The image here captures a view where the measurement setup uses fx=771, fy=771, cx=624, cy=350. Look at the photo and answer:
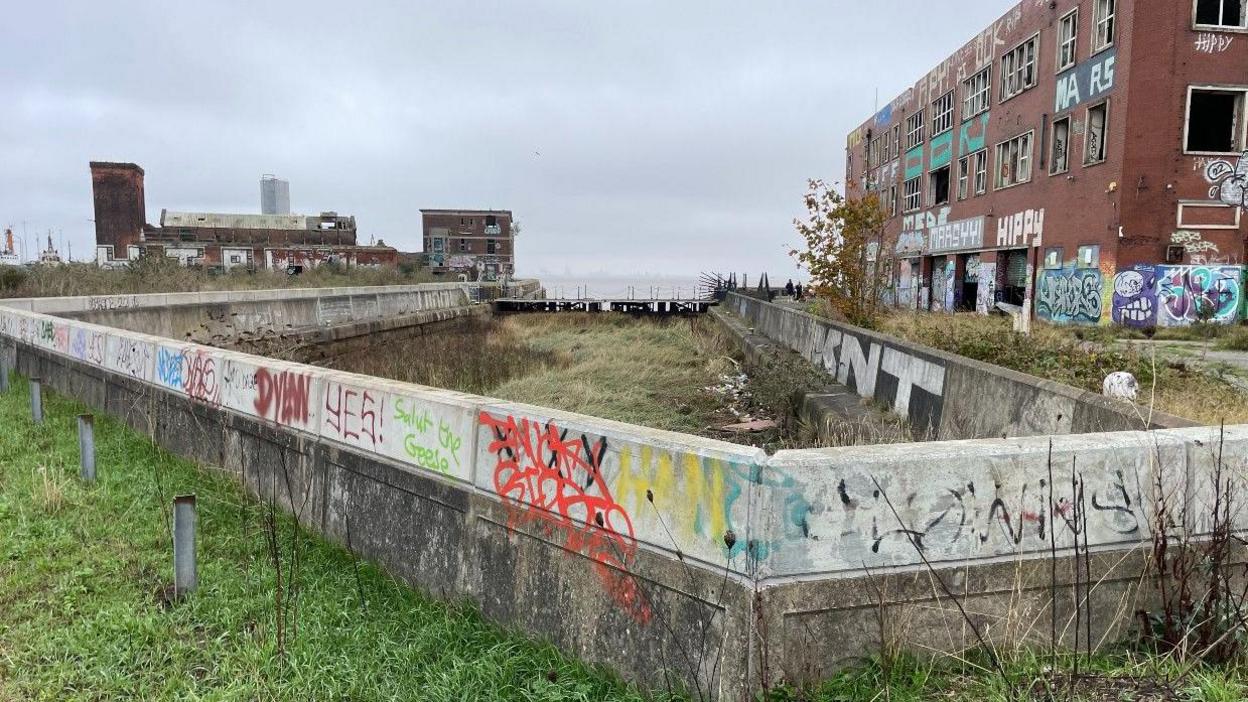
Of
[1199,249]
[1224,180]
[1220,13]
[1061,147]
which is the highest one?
[1220,13]

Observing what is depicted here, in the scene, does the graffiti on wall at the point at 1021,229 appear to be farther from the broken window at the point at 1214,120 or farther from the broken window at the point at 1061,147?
the broken window at the point at 1214,120

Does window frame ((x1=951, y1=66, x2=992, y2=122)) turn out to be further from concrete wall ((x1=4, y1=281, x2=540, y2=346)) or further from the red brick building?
concrete wall ((x1=4, y1=281, x2=540, y2=346))

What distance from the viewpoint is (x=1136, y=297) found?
67.5 feet

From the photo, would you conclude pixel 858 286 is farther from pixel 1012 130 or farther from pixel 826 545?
pixel 1012 130

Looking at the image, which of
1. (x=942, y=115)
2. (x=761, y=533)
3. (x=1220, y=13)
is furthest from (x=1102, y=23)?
(x=761, y=533)

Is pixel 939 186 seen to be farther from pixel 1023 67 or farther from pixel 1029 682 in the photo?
pixel 1029 682

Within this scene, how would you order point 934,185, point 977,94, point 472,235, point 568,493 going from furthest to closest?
point 472,235
point 934,185
point 977,94
point 568,493

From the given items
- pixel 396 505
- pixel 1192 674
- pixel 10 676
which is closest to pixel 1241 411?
pixel 1192 674

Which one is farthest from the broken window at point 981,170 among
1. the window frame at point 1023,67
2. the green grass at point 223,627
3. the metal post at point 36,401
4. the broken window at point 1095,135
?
the green grass at point 223,627

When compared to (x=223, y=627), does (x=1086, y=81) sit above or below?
above

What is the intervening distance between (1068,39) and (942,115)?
33.9 feet

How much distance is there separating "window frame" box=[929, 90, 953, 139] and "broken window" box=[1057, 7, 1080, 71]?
28.8 feet

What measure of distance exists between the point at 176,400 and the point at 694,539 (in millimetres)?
5996

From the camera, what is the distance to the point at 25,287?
71.8 feet
